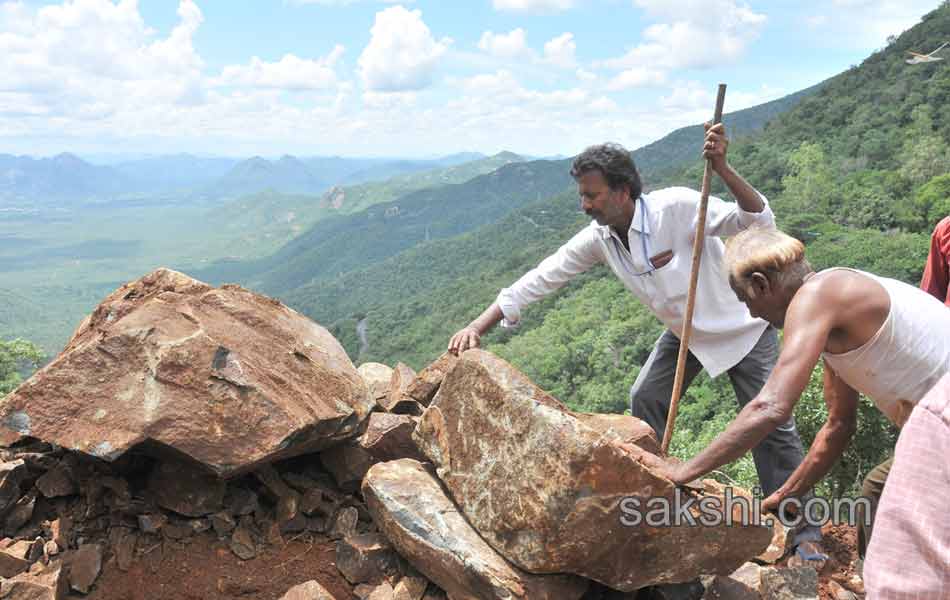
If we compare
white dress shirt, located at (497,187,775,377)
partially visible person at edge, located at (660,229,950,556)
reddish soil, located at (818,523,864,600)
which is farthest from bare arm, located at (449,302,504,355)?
reddish soil, located at (818,523,864,600)

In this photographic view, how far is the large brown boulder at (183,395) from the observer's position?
4.22m

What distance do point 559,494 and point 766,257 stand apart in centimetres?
165

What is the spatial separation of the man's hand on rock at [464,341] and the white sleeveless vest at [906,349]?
2.80 metres

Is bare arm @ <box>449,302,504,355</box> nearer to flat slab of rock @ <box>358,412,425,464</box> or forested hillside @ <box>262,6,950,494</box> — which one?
flat slab of rock @ <box>358,412,425,464</box>

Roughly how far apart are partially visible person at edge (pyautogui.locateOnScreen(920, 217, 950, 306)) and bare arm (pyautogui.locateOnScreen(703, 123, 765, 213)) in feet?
3.88

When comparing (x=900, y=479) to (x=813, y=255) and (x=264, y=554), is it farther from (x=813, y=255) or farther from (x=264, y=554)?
(x=813, y=255)

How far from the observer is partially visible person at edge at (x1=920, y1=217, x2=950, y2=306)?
4.40 m

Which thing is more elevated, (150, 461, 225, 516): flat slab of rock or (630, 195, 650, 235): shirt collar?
(630, 195, 650, 235): shirt collar

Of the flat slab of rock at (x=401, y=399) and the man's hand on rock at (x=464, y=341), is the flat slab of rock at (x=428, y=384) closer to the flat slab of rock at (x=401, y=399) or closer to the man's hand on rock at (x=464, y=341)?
the flat slab of rock at (x=401, y=399)

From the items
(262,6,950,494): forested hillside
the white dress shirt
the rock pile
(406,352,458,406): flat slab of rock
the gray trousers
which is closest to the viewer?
the rock pile

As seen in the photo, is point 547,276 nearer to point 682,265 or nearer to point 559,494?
point 682,265

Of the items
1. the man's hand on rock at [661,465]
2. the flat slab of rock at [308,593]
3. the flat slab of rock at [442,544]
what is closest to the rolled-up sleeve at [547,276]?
the flat slab of rock at [442,544]

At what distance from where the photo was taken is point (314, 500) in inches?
192

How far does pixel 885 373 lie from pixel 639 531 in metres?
1.51
